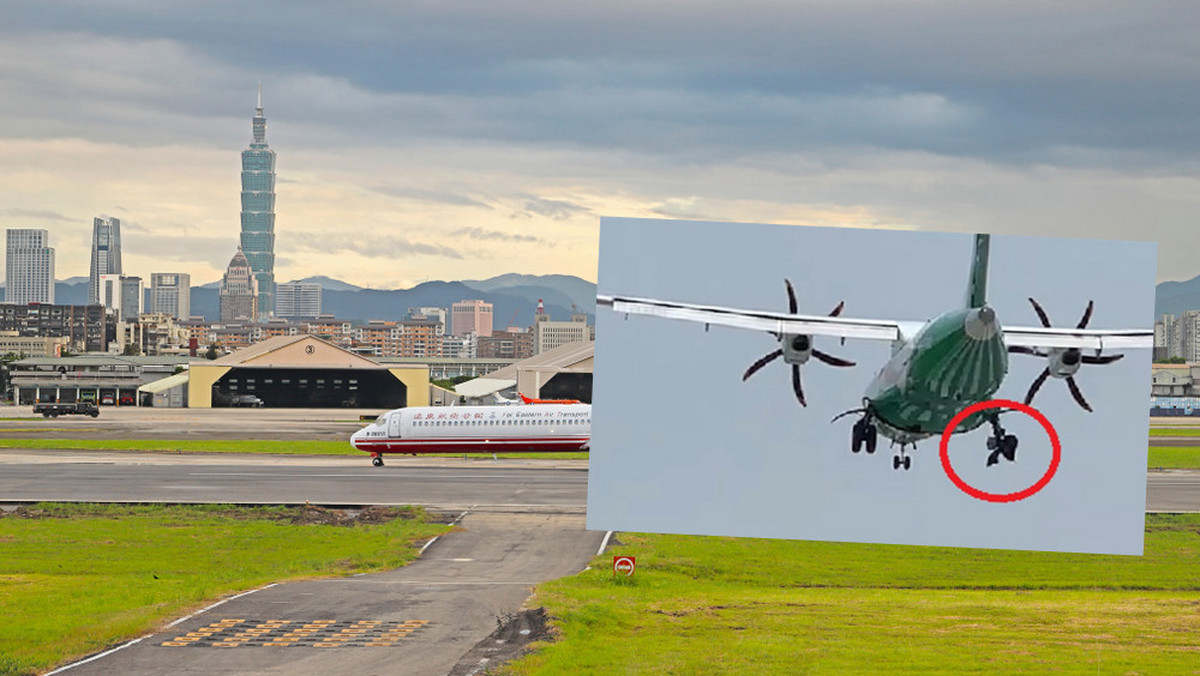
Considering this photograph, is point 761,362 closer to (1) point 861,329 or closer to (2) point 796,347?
(2) point 796,347

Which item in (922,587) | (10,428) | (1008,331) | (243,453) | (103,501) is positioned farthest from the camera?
(10,428)

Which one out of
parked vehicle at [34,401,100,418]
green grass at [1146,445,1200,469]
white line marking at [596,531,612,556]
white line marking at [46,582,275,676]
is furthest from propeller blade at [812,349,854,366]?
parked vehicle at [34,401,100,418]

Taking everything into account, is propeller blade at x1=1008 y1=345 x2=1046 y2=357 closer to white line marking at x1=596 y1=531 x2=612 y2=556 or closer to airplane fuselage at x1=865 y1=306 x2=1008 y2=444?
airplane fuselage at x1=865 y1=306 x2=1008 y2=444

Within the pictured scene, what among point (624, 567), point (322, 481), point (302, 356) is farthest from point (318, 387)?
point (624, 567)

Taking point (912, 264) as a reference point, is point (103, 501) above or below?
below

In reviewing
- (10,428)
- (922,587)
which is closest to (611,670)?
(922,587)

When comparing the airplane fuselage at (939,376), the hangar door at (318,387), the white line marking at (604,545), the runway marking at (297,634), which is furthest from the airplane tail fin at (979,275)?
the hangar door at (318,387)

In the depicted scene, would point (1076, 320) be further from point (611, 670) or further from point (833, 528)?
point (611, 670)

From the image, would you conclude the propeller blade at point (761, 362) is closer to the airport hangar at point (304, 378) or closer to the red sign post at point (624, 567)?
the red sign post at point (624, 567)
